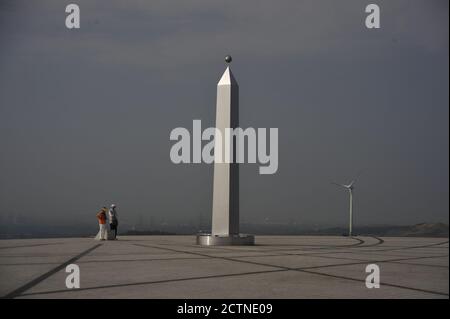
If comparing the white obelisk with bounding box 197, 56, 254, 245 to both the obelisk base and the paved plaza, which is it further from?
the paved plaza

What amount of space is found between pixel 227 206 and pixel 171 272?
1249 centimetres

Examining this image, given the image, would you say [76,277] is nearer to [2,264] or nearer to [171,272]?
[171,272]

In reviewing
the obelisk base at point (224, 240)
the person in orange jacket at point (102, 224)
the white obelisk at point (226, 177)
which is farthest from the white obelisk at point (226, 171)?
the person in orange jacket at point (102, 224)

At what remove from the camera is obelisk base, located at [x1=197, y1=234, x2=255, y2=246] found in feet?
83.8

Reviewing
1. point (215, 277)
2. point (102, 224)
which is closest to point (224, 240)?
point (102, 224)

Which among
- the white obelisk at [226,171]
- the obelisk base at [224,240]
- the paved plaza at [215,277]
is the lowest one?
the obelisk base at [224,240]

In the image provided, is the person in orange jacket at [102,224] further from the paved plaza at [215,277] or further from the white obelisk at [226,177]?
the paved plaza at [215,277]

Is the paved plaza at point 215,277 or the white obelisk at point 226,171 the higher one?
the white obelisk at point 226,171

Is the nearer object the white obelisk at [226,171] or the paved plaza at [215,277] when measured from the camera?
the paved plaza at [215,277]

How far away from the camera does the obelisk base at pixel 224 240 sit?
25.5 m

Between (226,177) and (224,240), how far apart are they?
2.96 m

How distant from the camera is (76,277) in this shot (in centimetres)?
1196

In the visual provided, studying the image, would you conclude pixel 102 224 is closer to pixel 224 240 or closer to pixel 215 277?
pixel 224 240

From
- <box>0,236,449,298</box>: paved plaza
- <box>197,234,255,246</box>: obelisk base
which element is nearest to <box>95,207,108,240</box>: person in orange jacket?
<box>197,234,255,246</box>: obelisk base
